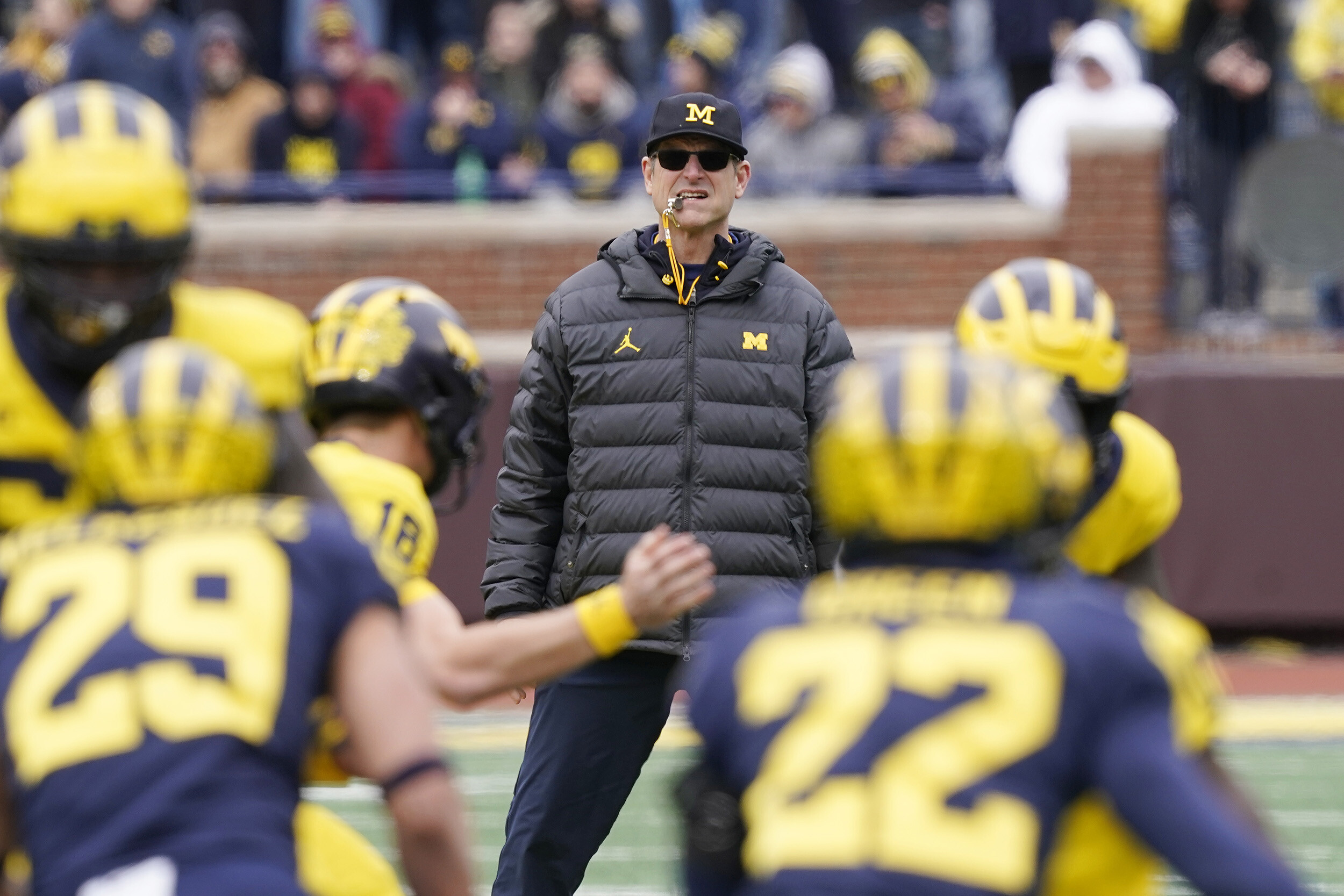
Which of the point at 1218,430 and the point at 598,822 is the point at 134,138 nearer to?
the point at 598,822

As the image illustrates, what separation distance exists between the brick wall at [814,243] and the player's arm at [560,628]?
8.59m

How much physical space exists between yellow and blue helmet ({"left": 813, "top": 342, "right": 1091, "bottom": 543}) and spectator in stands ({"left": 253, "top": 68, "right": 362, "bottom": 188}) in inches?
417

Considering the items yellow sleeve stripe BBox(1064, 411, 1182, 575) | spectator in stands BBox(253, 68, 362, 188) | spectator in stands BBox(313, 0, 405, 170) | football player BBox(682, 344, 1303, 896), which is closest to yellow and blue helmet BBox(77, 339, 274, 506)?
football player BBox(682, 344, 1303, 896)

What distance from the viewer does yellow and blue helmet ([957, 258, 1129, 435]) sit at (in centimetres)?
461

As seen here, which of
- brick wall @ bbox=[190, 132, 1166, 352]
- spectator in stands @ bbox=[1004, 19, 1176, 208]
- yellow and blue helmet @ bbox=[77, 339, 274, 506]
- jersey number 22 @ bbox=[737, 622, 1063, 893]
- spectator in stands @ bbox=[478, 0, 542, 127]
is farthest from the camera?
spectator in stands @ bbox=[478, 0, 542, 127]

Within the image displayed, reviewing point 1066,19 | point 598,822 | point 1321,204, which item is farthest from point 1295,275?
point 598,822

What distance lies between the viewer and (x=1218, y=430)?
40.2 feet

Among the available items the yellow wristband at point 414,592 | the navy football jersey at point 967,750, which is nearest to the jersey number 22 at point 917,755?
the navy football jersey at point 967,750

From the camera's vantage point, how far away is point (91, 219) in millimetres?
3586

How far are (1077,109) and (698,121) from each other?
720cm

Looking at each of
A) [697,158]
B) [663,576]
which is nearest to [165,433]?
[663,576]

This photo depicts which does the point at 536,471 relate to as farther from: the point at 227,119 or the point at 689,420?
the point at 227,119

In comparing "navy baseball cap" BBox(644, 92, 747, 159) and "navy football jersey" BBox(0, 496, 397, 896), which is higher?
"navy baseball cap" BBox(644, 92, 747, 159)

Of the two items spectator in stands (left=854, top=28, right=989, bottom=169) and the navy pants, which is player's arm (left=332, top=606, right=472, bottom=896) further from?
spectator in stands (left=854, top=28, right=989, bottom=169)
